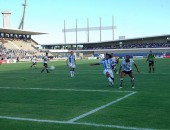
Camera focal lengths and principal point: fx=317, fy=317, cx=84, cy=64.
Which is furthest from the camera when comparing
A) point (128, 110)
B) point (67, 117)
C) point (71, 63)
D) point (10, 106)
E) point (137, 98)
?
point (71, 63)

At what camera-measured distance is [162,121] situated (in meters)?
8.16

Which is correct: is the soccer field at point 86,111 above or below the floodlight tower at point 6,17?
below

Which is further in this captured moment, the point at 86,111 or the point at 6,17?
the point at 6,17

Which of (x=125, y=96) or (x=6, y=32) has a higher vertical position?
(x=6, y=32)

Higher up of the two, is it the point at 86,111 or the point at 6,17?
the point at 6,17

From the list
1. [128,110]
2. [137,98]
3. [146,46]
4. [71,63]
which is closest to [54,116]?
[128,110]

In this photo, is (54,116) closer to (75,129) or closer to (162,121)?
(75,129)

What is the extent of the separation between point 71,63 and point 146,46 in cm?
9073

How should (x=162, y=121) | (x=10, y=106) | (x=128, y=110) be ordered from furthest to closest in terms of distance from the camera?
(x=10, y=106) → (x=128, y=110) → (x=162, y=121)

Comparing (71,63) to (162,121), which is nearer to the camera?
(162,121)

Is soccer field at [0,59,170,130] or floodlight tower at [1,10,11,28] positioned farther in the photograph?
floodlight tower at [1,10,11,28]

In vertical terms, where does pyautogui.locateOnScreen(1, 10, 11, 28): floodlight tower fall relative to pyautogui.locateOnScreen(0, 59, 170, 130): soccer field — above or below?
above

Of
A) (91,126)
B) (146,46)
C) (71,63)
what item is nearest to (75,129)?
(91,126)

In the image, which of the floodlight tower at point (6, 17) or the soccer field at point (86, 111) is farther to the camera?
the floodlight tower at point (6, 17)
